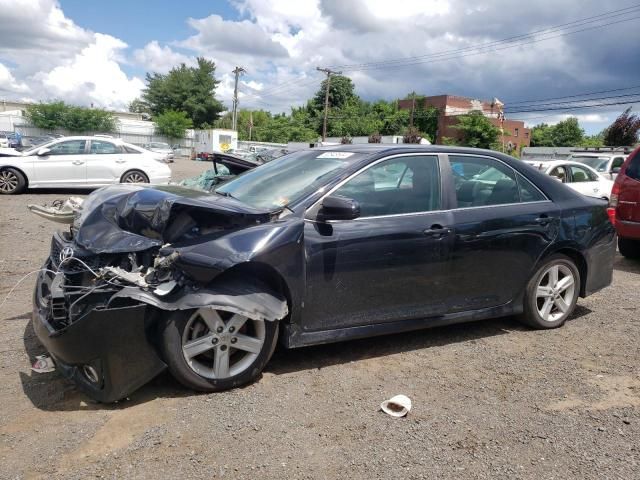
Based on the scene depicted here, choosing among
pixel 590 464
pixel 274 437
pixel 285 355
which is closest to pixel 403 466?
pixel 274 437

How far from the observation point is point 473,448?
9.23ft

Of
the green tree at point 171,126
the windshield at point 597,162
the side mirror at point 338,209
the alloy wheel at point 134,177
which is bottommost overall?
the alloy wheel at point 134,177

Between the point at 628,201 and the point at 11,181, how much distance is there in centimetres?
1320

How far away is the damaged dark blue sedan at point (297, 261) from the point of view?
2990 millimetres

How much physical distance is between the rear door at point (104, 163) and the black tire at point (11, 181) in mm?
1584

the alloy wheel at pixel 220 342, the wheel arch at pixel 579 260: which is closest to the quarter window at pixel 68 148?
the alloy wheel at pixel 220 342

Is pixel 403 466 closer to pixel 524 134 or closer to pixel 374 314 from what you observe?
pixel 374 314

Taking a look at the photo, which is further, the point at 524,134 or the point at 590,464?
the point at 524,134

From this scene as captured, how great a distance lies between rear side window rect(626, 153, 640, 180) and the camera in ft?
24.0

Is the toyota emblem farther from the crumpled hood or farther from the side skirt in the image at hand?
the side skirt

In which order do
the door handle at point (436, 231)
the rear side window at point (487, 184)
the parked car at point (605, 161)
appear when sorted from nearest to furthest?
the door handle at point (436, 231) < the rear side window at point (487, 184) < the parked car at point (605, 161)

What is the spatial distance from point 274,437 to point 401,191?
2.02 m

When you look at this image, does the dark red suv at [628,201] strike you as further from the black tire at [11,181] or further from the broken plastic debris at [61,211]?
the black tire at [11,181]

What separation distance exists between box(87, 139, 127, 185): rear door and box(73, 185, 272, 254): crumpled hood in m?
10.2
